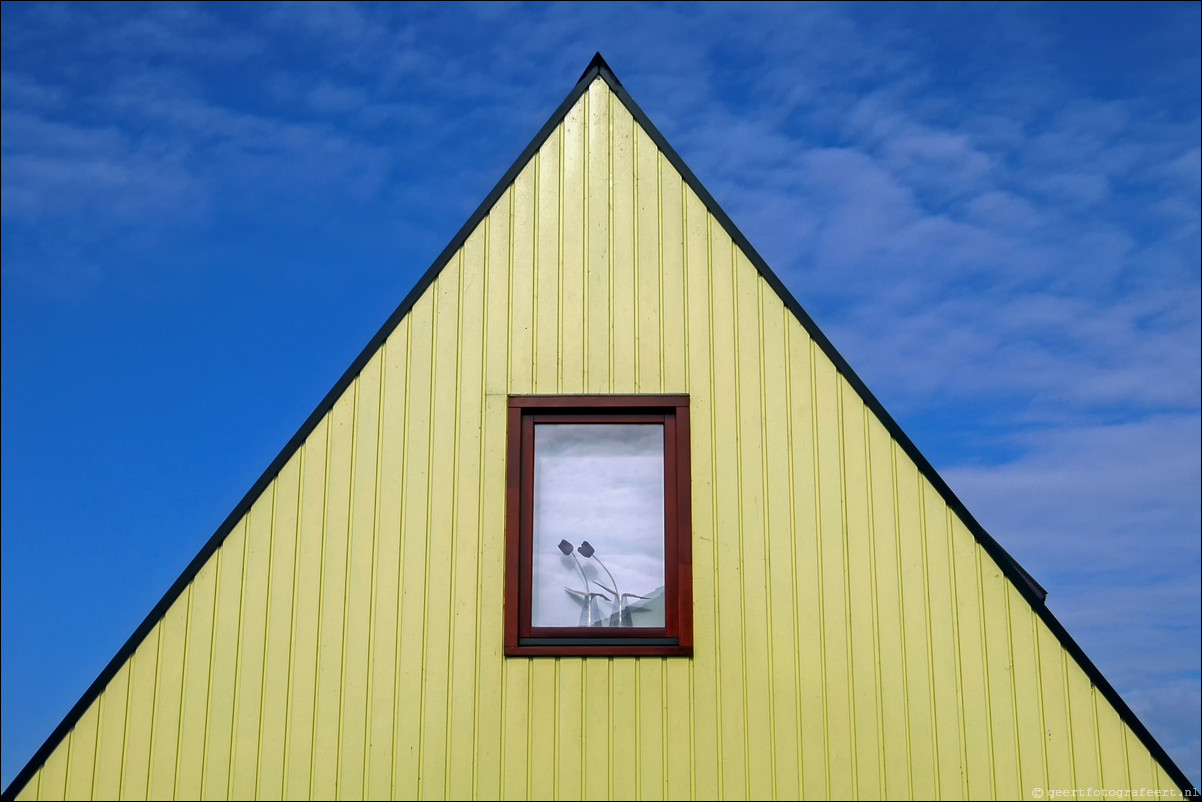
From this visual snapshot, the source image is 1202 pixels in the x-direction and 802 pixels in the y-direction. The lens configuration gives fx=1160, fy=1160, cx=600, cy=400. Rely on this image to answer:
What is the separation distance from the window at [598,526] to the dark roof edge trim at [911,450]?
999mm

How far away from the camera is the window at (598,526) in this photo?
288 inches

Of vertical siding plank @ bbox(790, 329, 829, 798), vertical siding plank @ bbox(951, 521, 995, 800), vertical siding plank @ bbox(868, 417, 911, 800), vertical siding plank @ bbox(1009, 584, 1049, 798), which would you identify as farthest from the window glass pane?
vertical siding plank @ bbox(1009, 584, 1049, 798)

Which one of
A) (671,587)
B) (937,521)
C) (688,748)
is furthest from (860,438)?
(688,748)

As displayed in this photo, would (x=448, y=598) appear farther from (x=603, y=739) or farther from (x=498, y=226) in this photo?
(x=498, y=226)

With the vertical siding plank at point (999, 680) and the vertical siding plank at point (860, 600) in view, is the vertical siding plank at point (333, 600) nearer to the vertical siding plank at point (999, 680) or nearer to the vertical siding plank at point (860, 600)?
the vertical siding plank at point (860, 600)

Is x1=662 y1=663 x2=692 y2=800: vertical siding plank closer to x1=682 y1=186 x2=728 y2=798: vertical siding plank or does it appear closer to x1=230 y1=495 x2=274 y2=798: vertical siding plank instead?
x1=682 y1=186 x2=728 y2=798: vertical siding plank

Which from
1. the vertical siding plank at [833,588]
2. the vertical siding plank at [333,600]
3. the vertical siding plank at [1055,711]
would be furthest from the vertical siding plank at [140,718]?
the vertical siding plank at [1055,711]

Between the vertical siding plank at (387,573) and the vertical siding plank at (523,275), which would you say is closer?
the vertical siding plank at (387,573)

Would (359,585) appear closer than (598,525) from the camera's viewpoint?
Yes

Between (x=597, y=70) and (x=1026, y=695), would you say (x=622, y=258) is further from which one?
(x=1026, y=695)

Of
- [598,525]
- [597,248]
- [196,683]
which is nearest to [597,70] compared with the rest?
[597,248]

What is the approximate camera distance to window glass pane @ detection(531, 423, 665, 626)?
24.4 ft

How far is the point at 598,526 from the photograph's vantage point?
760 centimetres

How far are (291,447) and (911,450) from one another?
401 centimetres
